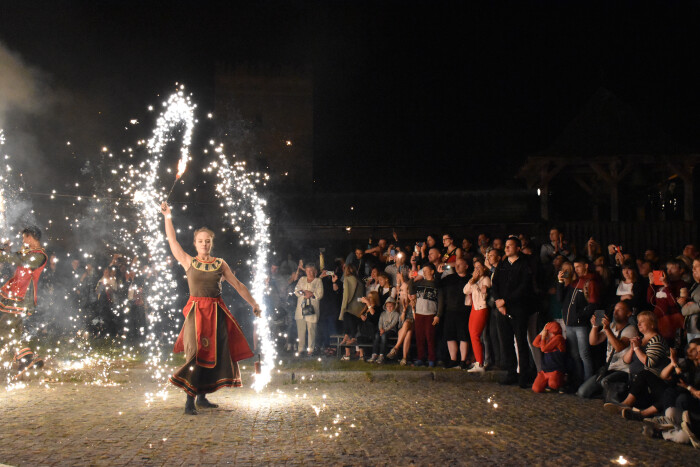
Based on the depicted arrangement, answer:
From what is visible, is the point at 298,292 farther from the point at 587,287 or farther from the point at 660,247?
the point at 660,247

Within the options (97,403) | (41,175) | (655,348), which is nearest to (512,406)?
(655,348)

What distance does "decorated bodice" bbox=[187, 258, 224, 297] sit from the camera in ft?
26.2

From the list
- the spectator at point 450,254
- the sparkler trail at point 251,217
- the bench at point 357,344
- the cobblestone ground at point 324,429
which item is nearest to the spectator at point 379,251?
the spectator at point 450,254

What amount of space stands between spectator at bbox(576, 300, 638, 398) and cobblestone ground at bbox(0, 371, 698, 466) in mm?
398

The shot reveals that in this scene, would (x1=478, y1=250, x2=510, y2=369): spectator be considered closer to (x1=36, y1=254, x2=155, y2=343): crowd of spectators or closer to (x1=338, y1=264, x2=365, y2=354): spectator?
(x1=338, y1=264, x2=365, y2=354): spectator

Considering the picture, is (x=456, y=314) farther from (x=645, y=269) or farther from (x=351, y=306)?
(x=645, y=269)

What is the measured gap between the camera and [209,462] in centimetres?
545

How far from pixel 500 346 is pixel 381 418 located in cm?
364

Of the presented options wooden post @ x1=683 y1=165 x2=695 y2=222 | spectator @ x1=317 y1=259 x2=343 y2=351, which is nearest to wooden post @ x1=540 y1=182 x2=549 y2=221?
wooden post @ x1=683 y1=165 x2=695 y2=222

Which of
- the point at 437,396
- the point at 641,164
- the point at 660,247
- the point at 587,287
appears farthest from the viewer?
the point at 641,164

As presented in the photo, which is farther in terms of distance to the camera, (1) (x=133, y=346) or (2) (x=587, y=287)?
(1) (x=133, y=346)

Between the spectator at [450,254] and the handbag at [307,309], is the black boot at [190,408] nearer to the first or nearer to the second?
the spectator at [450,254]

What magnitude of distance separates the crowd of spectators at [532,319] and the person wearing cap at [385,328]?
19 mm

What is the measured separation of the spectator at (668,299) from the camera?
29.2ft
